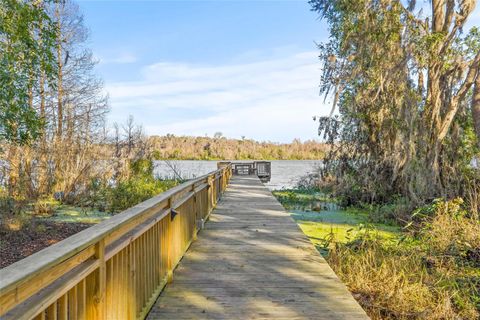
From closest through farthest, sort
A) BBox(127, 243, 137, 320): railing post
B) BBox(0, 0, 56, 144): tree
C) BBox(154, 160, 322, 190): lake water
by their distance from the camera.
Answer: BBox(127, 243, 137, 320): railing post, BBox(0, 0, 56, 144): tree, BBox(154, 160, 322, 190): lake water

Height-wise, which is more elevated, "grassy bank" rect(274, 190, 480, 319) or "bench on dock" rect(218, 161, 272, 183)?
"bench on dock" rect(218, 161, 272, 183)

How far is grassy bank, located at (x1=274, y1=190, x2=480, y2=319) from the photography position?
382cm

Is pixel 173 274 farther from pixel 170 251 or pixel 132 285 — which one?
pixel 132 285

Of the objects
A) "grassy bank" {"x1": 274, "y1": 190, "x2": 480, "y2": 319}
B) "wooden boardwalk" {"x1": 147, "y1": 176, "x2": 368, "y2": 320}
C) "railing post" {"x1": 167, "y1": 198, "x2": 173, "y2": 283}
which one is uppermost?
"railing post" {"x1": 167, "y1": 198, "x2": 173, "y2": 283}

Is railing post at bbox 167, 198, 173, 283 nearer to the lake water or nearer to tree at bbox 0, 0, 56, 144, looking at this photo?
tree at bbox 0, 0, 56, 144

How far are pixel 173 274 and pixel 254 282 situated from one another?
829mm

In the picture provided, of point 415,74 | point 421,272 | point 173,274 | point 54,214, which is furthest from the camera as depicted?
point 54,214

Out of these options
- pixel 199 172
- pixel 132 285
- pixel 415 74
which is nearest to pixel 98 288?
pixel 132 285

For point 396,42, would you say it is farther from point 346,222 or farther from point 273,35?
point 273,35

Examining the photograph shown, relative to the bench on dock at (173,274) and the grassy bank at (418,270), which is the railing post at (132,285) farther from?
the grassy bank at (418,270)

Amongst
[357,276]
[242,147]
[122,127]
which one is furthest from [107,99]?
[242,147]

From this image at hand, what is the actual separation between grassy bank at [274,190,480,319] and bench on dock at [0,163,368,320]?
62 centimetres

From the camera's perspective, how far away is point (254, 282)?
3459 mm

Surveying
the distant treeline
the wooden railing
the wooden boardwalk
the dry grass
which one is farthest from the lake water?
the wooden railing
